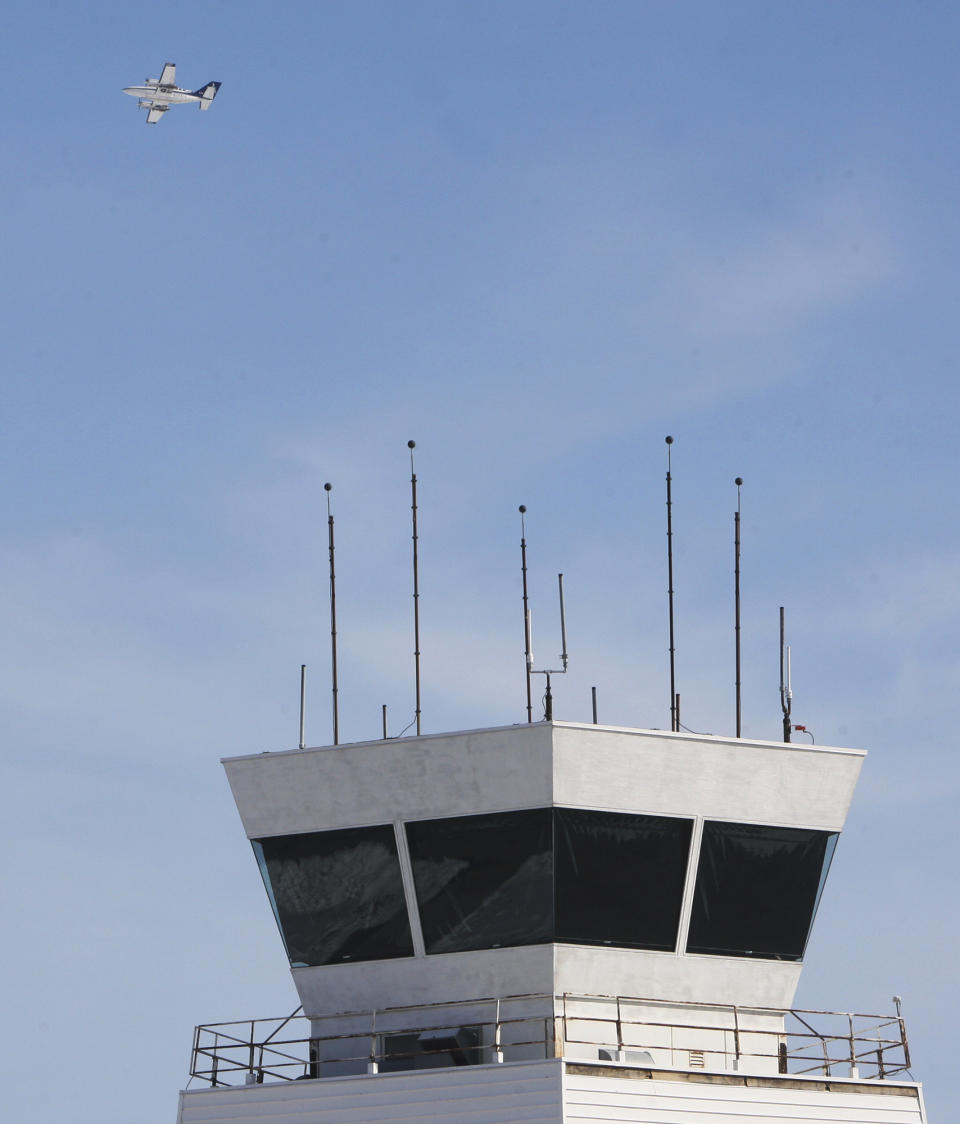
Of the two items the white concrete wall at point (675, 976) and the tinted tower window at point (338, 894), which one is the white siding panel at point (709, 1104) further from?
the tinted tower window at point (338, 894)

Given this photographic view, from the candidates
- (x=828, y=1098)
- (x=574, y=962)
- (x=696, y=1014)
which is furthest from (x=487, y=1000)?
(x=828, y=1098)

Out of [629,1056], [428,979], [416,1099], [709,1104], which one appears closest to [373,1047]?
[416,1099]

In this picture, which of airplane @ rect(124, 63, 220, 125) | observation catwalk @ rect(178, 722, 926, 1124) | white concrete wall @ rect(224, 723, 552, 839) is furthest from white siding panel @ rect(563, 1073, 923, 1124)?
airplane @ rect(124, 63, 220, 125)

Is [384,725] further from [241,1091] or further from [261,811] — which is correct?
[241,1091]

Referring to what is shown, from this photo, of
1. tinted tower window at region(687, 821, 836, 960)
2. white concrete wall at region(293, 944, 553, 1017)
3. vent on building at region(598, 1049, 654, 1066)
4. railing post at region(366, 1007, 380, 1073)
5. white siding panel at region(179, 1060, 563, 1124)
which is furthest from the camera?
tinted tower window at region(687, 821, 836, 960)

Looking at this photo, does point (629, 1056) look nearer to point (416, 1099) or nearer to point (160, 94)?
point (416, 1099)

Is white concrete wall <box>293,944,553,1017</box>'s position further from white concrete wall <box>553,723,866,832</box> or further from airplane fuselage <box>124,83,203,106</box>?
airplane fuselage <box>124,83,203,106</box>

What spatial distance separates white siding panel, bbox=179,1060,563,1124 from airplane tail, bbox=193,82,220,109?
8595cm

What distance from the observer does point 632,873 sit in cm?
2656

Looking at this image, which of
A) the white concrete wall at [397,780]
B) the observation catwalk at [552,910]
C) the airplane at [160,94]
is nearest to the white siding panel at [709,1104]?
the observation catwalk at [552,910]

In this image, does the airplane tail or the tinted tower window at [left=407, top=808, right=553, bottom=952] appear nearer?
the tinted tower window at [left=407, top=808, right=553, bottom=952]

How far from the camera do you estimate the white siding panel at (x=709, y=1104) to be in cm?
2412

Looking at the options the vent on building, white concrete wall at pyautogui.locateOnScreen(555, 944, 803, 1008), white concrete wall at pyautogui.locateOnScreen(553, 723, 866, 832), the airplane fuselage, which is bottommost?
the vent on building

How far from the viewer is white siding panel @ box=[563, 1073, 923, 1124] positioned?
24125 millimetres
